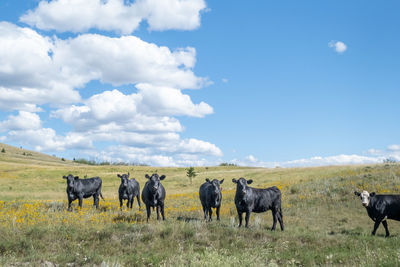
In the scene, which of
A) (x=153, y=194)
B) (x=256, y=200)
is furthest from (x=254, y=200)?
(x=153, y=194)

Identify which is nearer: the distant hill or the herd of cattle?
the herd of cattle

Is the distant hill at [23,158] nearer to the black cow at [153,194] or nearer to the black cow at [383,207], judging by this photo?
the black cow at [153,194]

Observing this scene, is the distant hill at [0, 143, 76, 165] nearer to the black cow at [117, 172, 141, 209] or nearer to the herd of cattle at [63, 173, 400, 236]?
the black cow at [117, 172, 141, 209]

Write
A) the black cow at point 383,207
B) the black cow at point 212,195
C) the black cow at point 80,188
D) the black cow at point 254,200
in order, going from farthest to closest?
the black cow at point 80,188, the black cow at point 212,195, the black cow at point 383,207, the black cow at point 254,200

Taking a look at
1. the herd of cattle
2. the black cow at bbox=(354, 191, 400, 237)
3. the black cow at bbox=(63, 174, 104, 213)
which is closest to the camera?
the herd of cattle

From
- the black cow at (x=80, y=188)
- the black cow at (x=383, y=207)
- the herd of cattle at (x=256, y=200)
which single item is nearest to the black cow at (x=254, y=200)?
the herd of cattle at (x=256, y=200)

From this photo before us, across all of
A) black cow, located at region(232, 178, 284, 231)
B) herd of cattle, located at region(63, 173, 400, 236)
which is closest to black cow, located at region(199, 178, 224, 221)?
herd of cattle, located at region(63, 173, 400, 236)

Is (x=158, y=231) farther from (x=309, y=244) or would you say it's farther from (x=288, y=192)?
(x=288, y=192)

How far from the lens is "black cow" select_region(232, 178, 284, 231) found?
1327cm

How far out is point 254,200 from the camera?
13.6 metres

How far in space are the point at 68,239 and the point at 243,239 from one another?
6100 mm

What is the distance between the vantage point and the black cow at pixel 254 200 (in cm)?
1327

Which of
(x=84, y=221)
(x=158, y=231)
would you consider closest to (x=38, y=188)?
(x=84, y=221)

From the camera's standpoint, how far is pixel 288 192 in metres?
26.8
